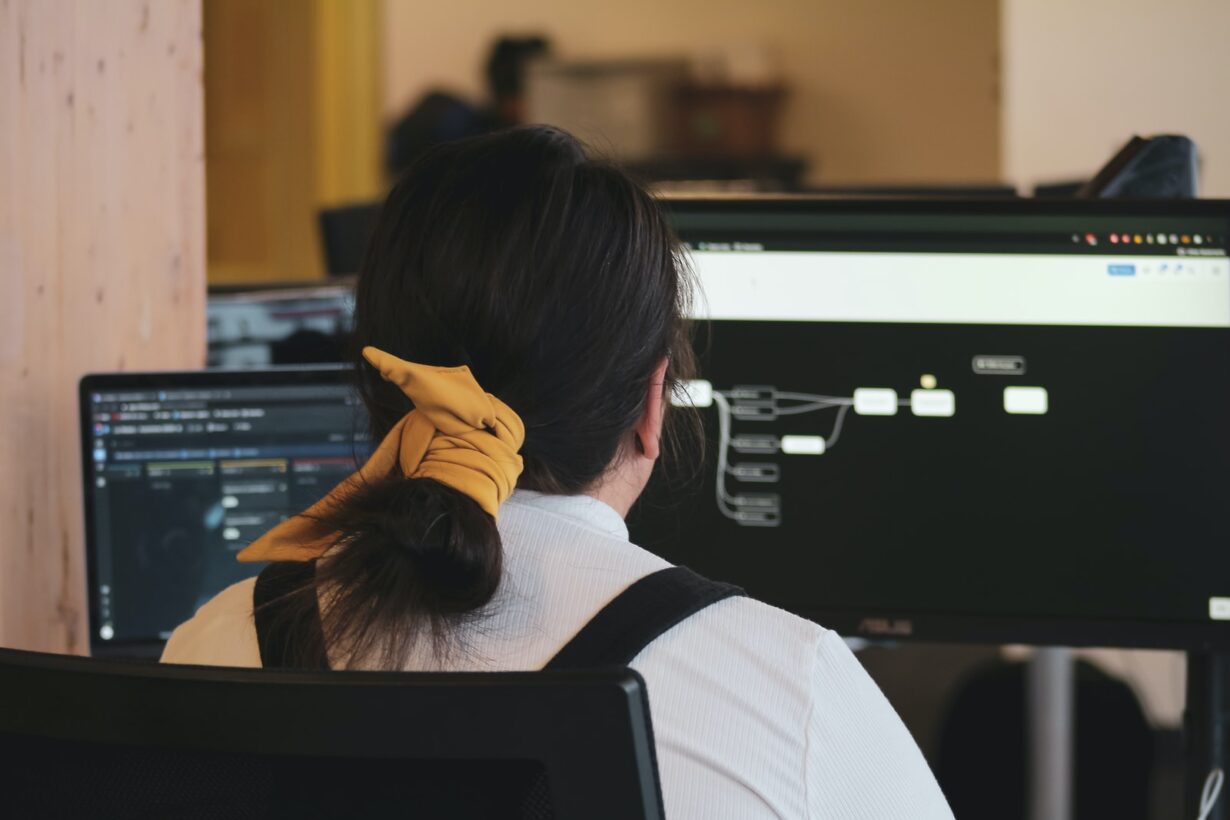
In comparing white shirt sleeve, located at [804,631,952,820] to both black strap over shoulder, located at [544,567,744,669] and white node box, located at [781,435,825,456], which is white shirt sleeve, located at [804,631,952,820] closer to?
black strap over shoulder, located at [544,567,744,669]

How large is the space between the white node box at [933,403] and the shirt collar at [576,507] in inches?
21.5

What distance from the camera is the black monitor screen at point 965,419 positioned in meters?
1.33

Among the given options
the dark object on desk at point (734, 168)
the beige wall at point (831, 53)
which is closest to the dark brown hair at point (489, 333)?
the dark object on desk at point (734, 168)

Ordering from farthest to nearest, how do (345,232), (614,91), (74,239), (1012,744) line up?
(614,91) → (345,232) → (1012,744) → (74,239)

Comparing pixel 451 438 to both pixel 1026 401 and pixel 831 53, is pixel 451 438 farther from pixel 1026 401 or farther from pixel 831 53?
pixel 831 53

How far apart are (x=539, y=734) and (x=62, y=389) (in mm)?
1013

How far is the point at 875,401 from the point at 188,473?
69cm

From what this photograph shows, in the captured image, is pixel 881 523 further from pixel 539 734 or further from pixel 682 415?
pixel 539 734

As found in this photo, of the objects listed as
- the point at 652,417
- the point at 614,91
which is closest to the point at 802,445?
the point at 652,417

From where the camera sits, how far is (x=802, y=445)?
138cm

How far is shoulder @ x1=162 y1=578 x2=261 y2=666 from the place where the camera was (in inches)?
34.1

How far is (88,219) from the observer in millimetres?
1469

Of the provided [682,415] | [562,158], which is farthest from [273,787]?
[682,415]

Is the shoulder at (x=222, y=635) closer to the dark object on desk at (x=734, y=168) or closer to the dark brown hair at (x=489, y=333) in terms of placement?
the dark brown hair at (x=489, y=333)
